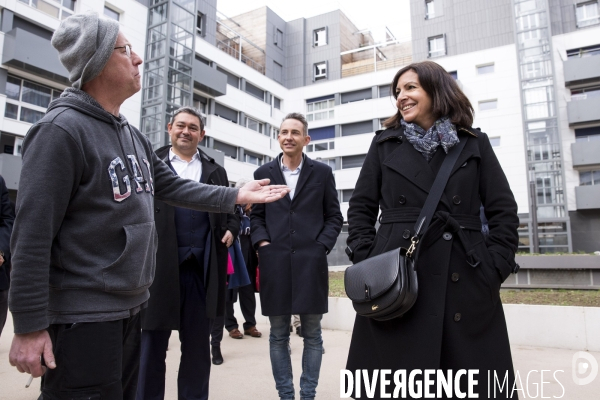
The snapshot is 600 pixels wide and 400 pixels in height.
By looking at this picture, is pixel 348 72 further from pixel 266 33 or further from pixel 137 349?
pixel 137 349

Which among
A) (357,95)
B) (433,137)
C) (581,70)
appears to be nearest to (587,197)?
(581,70)

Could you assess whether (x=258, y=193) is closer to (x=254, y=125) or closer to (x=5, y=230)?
(x=5, y=230)

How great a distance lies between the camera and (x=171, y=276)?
3.18 m

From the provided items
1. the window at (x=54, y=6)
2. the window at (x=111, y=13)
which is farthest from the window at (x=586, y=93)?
the window at (x=54, y=6)

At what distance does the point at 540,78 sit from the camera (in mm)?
27266

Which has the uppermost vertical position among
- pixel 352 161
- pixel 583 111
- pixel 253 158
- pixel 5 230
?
pixel 583 111

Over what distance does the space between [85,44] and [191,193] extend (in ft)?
2.92

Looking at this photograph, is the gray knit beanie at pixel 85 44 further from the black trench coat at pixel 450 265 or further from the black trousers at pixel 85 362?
the black trench coat at pixel 450 265

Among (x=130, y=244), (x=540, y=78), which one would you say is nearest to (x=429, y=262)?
(x=130, y=244)

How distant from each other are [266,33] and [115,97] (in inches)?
1497

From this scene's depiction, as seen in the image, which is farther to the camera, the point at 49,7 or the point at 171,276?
the point at 49,7

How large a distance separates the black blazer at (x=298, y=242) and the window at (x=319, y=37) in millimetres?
37594

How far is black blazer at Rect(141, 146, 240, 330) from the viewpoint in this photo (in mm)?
3121

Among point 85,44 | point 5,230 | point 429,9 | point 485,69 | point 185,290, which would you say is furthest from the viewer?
point 429,9
